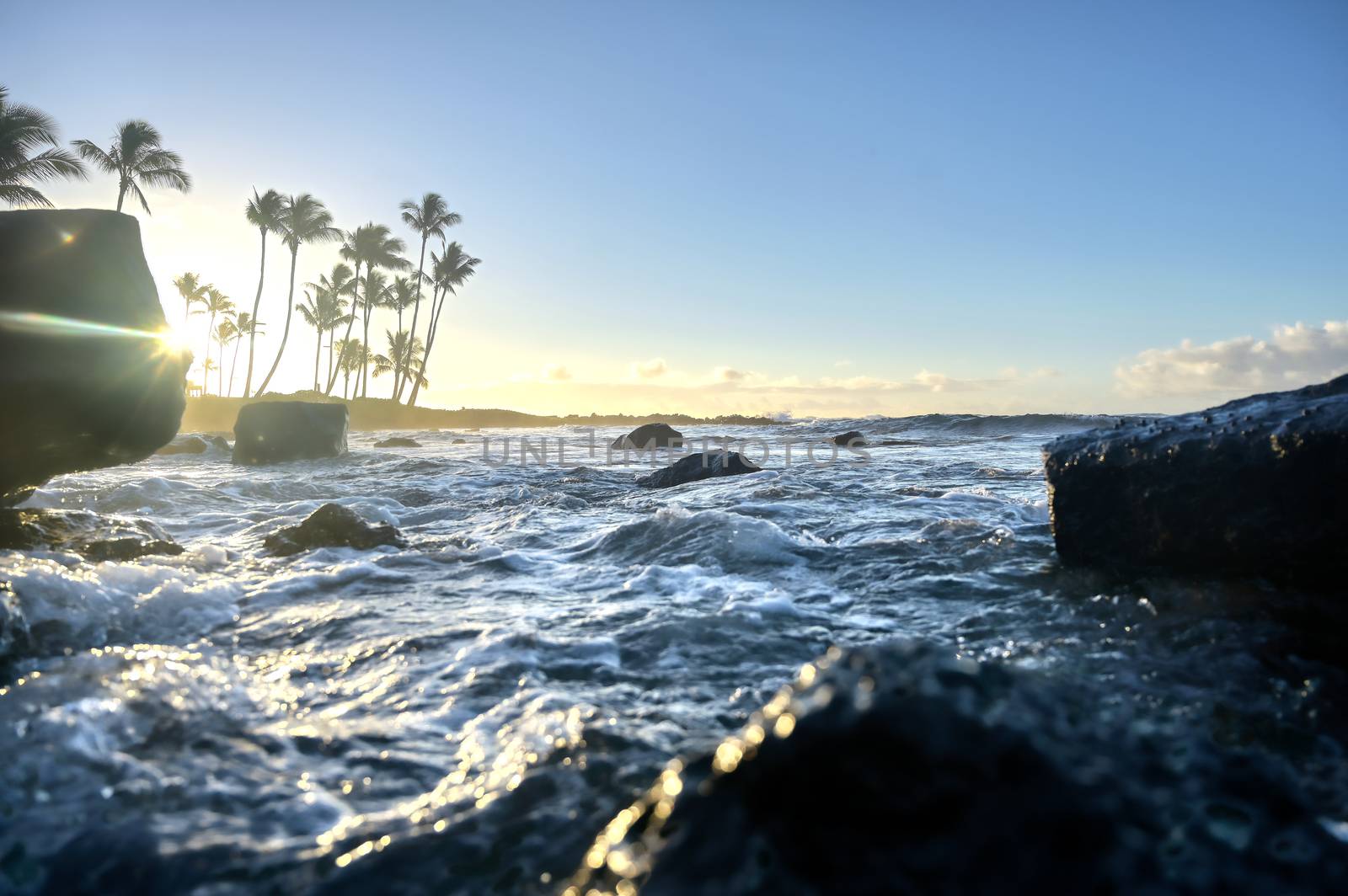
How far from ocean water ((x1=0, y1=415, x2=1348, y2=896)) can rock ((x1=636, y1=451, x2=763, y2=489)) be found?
367 centimetres

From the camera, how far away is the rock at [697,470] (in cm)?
884

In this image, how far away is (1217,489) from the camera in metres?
2.96

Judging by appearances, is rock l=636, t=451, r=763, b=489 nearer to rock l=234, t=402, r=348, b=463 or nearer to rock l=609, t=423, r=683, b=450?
rock l=609, t=423, r=683, b=450

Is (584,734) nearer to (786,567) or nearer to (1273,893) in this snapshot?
(1273,893)

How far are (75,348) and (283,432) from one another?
9753 mm

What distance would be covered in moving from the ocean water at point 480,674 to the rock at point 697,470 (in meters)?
3.67

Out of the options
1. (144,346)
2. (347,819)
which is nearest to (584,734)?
(347,819)

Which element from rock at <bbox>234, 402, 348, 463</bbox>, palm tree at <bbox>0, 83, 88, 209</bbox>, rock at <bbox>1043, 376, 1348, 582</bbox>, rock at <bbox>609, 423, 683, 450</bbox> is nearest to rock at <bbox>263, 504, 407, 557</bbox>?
rock at <bbox>1043, 376, 1348, 582</bbox>

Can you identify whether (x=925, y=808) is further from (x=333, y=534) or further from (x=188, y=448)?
(x=188, y=448)

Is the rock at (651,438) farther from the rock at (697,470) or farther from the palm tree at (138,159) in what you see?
the palm tree at (138,159)

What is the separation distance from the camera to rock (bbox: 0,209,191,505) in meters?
3.90

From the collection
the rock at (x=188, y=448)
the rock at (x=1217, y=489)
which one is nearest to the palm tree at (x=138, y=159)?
the rock at (x=188, y=448)

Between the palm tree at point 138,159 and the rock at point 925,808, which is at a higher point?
the palm tree at point 138,159

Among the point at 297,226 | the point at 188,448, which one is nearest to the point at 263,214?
the point at 297,226
